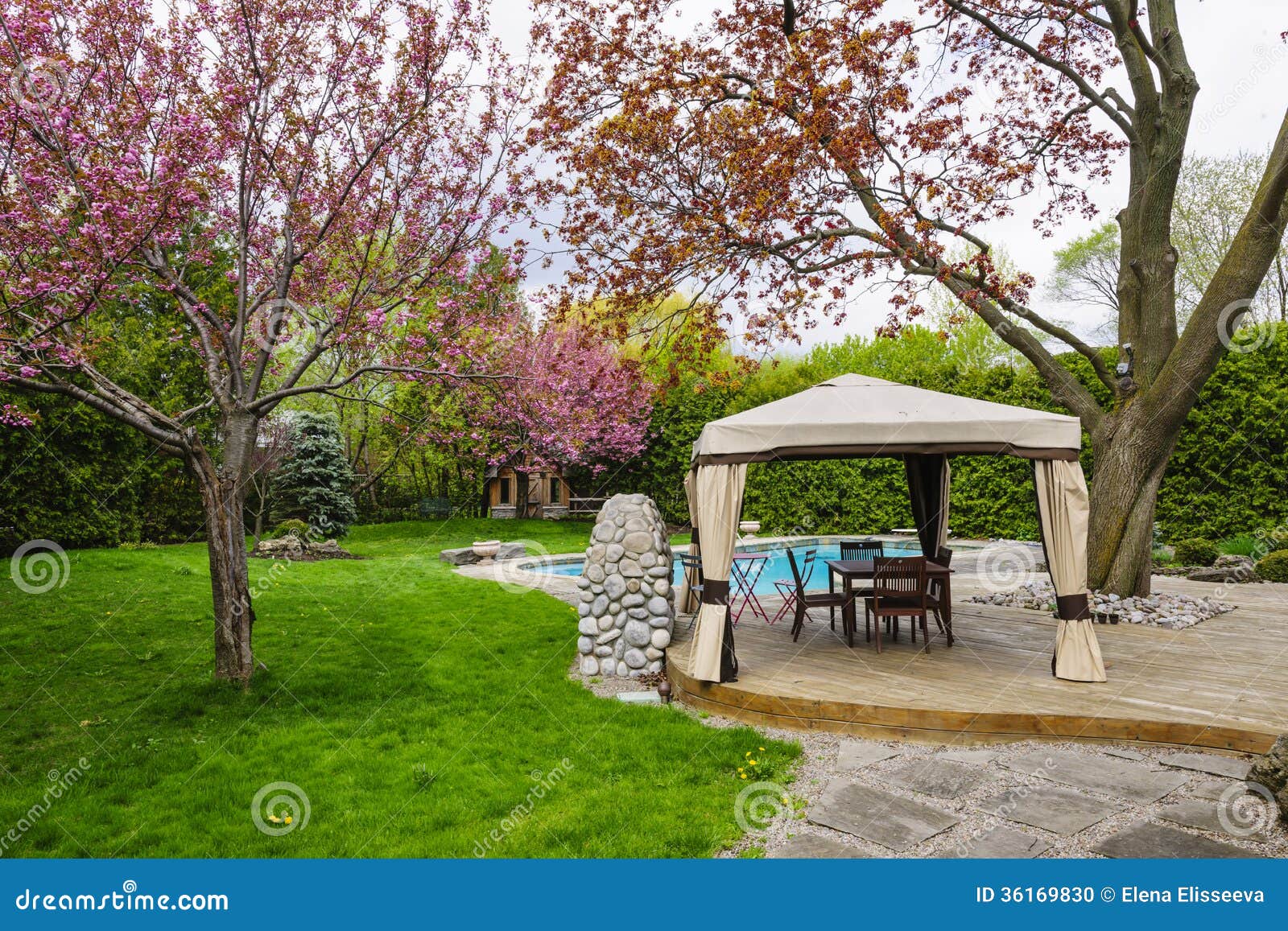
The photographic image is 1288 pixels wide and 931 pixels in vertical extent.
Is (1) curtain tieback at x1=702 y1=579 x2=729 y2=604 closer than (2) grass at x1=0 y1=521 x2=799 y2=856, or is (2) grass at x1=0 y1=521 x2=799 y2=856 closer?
(2) grass at x1=0 y1=521 x2=799 y2=856

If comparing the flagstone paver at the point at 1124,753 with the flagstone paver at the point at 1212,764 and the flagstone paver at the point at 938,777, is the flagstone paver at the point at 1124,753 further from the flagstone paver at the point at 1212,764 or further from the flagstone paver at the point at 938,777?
the flagstone paver at the point at 938,777

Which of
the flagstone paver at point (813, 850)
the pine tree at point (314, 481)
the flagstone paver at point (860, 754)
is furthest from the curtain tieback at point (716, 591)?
the pine tree at point (314, 481)

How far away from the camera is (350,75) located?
616 centimetres

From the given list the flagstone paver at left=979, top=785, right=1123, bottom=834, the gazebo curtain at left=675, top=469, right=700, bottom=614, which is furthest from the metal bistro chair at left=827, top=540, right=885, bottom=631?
the flagstone paver at left=979, top=785, right=1123, bottom=834

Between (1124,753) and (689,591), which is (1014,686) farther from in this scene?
(689,591)

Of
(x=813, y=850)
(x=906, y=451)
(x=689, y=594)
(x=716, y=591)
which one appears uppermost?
(x=906, y=451)

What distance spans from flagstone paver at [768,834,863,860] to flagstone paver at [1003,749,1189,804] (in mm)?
1389

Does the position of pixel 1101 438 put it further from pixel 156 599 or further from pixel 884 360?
pixel 884 360

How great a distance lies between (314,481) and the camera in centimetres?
1543

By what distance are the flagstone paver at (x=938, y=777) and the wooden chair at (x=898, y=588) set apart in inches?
73.5

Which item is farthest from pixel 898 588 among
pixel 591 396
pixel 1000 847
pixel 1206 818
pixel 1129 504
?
pixel 591 396

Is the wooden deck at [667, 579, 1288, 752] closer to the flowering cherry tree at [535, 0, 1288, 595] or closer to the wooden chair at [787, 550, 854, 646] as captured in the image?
the wooden chair at [787, 550, 854, 646]

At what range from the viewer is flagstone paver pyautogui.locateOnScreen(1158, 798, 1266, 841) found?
304 cm

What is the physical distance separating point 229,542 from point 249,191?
2.88 m
